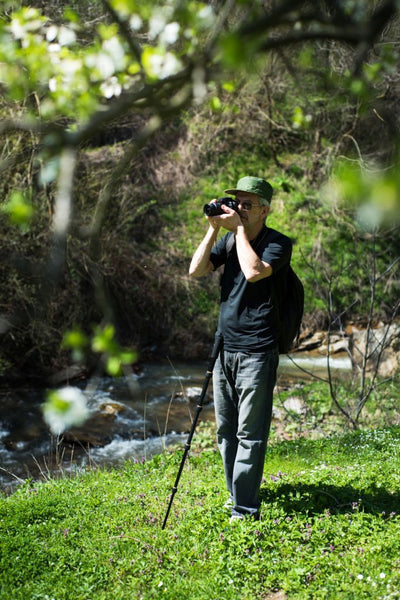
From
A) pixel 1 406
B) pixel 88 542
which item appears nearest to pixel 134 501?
pixel 88 542

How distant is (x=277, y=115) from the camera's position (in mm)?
17406

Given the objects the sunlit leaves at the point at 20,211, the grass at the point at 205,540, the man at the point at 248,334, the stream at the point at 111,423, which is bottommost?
the stream at the point at 111,423

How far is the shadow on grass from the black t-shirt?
4.07 ft

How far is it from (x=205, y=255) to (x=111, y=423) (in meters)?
5.62

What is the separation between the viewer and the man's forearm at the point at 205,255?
4035mm

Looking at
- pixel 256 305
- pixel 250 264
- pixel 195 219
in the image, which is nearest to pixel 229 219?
pixel 250 264

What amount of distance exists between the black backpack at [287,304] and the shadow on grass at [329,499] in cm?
114

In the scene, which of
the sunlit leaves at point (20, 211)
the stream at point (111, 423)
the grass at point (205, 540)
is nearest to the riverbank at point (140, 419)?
the stream at point (111, 423)

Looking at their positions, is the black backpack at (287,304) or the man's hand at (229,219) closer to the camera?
the man's hand at (229,219)

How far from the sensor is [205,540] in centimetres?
383

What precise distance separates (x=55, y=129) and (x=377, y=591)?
2961mm

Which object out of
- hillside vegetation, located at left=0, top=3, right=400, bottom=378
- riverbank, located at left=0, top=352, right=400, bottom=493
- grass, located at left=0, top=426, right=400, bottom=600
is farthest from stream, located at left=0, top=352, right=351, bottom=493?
grass, located at left=0, top=426, right=400, bottom=600

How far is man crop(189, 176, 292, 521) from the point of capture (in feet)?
12.6

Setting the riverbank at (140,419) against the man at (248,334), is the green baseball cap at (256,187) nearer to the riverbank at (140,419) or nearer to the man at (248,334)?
the man at (248,334)
